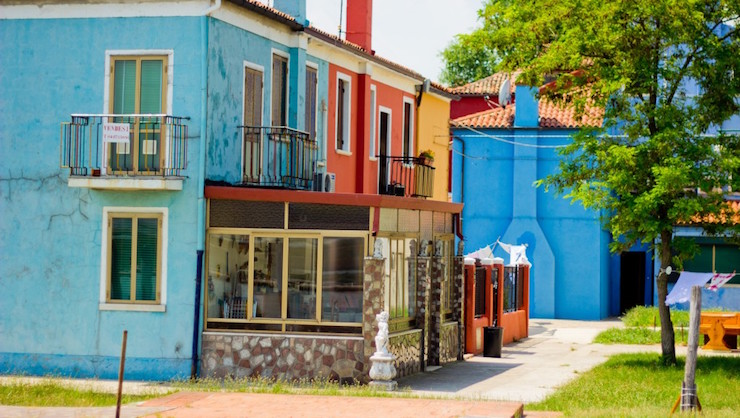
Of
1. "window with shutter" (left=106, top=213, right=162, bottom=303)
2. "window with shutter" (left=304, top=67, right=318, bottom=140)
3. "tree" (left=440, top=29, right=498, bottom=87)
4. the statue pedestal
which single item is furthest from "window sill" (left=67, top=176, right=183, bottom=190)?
"tree" (left=440, top=29, right=498, bottom=87)

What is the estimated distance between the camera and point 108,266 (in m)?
21.3

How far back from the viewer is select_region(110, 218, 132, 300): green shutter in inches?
837

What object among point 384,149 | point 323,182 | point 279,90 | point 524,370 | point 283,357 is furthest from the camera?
point 384,149

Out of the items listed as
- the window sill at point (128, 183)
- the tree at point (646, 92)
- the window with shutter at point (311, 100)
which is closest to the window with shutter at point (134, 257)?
the window sill at point (128, 183)

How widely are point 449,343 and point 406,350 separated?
3.06 m

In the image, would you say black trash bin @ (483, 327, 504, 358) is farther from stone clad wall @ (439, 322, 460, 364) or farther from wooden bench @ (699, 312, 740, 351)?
wooden bench @ (699, 312, 740, 351)

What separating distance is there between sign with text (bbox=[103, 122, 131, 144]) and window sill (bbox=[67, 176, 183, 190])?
0.65 metres

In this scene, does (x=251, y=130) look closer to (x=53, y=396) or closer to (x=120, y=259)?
(x=120, y=259)

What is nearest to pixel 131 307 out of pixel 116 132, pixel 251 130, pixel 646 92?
pixel 116 132

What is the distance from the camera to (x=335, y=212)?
20875 millimetres

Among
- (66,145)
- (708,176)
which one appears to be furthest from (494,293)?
(66,145)

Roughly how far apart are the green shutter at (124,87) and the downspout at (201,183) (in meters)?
1.32

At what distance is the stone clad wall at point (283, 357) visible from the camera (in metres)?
20.5

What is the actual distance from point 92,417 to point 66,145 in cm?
724
